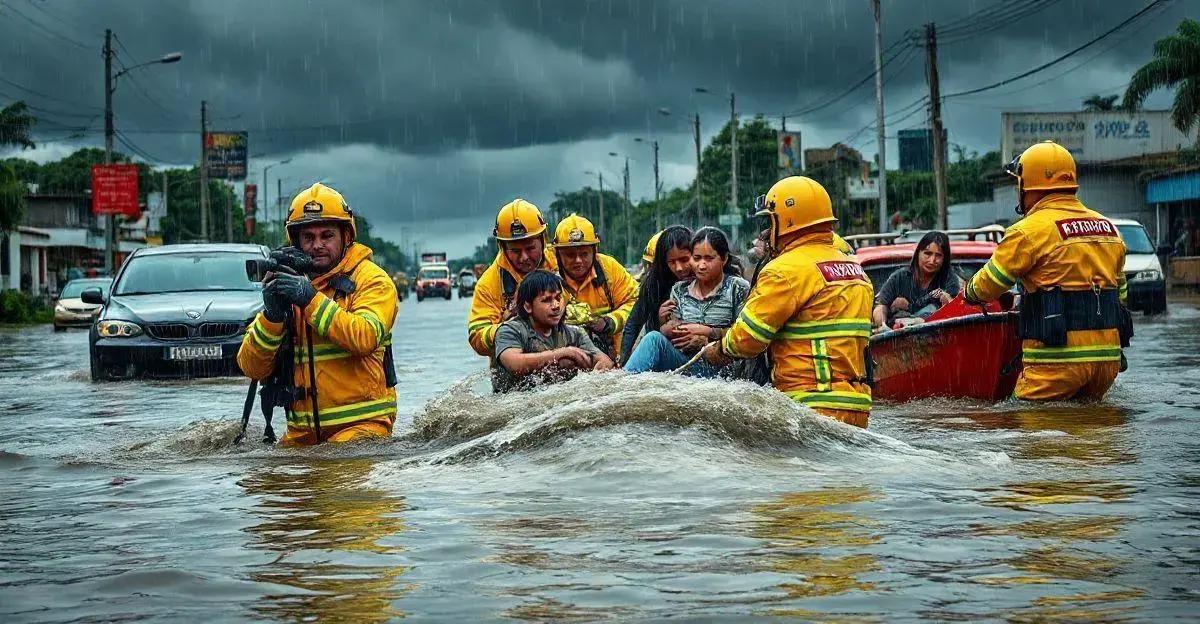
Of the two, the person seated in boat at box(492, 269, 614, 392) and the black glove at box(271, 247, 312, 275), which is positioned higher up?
the black glove at box(271, 247, 312, 275)

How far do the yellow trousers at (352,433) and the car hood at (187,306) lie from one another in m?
7.86

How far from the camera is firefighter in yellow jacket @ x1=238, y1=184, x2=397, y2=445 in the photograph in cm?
728

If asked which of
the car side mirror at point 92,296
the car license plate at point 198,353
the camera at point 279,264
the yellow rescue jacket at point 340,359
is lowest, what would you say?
the car license plate at point 198,353

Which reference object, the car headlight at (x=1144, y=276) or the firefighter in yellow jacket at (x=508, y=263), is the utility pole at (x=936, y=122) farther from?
the firefighter in yellow jacket at (x=508, y=263)

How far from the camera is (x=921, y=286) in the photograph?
12.1m

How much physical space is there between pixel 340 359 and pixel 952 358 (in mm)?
5292

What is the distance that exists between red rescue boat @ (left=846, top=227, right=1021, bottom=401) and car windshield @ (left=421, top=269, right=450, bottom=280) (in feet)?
231

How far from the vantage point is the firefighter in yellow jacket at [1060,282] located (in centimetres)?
953

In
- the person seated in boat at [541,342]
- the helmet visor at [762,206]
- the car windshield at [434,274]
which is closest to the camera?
the helmet visor at [762,206]

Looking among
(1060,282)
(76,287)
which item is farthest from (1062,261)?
(76,287)

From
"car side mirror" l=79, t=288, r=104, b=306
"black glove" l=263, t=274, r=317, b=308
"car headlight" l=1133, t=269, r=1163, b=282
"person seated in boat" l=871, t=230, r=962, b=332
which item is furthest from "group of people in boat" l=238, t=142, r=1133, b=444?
"car headlight" l=1133, t=269, r=1163, b=282

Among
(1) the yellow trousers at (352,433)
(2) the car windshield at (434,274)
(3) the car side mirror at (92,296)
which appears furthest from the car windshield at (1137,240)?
(2) the car windshield at (434,274)

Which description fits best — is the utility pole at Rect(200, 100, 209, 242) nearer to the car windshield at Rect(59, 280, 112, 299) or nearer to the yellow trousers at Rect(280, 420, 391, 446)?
the car windshield at Rect(59, 280, 112, 299)

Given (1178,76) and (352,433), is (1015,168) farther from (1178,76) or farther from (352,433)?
(1178,76)
